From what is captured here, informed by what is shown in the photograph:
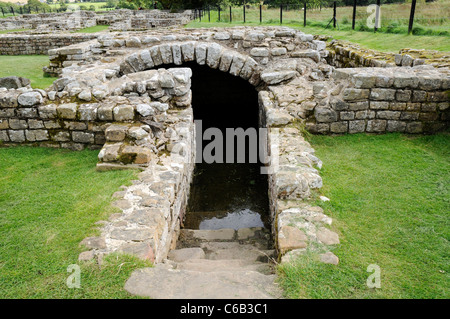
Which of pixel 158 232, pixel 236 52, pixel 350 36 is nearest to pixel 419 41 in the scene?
pixel 350 36

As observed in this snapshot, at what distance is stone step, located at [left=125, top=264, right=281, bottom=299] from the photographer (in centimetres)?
272

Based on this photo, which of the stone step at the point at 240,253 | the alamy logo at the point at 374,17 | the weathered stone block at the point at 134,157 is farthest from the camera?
the alamy logo at the point at 374,17

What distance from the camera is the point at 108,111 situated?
218 inches

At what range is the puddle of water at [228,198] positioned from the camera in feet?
19.9

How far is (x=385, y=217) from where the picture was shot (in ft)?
12.6

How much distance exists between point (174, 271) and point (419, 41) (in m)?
10.5

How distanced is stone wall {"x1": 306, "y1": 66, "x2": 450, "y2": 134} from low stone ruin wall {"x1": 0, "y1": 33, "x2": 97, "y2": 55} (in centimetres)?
1290

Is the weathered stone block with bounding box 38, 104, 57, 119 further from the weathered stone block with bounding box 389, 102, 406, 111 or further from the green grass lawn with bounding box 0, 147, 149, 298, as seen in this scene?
the weathered stone block with bounding box 389, 102, 406, 111

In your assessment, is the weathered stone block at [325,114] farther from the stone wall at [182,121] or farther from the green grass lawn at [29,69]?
the green grass lawn at [29,69]

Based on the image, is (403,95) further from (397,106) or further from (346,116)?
(346,116)

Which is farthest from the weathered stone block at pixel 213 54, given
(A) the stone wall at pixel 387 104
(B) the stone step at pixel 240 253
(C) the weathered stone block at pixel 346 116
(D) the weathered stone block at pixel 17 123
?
(B) the stone step at pixel 240 253

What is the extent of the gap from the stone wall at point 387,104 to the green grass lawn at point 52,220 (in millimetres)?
3953

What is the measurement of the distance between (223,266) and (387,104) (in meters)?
4.42
